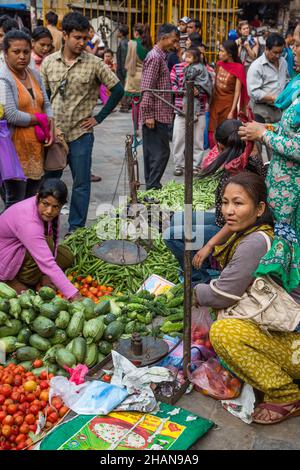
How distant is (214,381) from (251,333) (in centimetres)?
39

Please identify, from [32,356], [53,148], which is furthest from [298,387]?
[53,148]

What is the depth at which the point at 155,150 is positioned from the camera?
6.05 m

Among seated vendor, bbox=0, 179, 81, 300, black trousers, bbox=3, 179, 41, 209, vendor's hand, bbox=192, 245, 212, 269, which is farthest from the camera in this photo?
black trousers, bbox=3, 179, 41, 209

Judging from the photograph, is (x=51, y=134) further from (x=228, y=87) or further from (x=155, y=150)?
(x=228, y=87)

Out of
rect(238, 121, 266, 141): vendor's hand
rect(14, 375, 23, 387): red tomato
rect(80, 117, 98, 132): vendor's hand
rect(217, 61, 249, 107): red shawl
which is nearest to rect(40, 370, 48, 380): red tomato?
rect(14, 375, 23, 387): red tomato

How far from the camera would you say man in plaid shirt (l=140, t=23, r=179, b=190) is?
5750 millimetres

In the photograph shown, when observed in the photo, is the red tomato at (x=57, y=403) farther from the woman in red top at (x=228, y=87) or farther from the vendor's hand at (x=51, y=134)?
the woman in red top at (x=228, y=87)

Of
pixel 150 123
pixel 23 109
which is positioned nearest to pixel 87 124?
pixel 23 109

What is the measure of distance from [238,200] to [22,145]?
2174 mm

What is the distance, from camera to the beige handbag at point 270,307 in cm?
273

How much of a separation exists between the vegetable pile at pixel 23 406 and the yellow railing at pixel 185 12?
939 centimetres

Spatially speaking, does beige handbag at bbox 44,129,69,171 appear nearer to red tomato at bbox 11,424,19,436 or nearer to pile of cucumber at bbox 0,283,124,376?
pile of cucumber at bbox 0,283,124,376

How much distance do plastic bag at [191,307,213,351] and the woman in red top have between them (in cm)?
423

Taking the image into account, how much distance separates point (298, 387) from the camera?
2.88 meters
